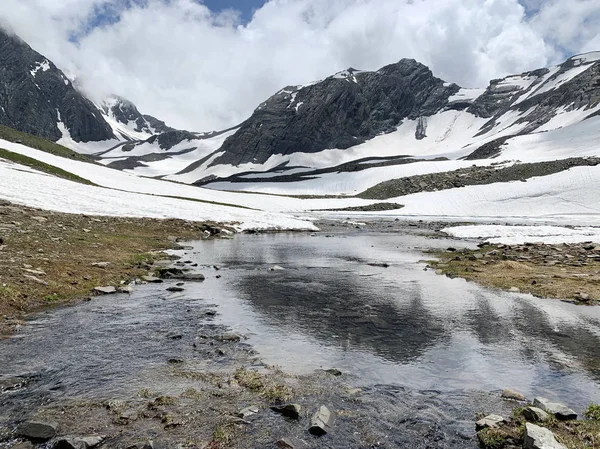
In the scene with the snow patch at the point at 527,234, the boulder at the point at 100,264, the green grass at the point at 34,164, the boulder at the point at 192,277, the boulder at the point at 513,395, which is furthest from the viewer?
the green grass at the point at 34,164

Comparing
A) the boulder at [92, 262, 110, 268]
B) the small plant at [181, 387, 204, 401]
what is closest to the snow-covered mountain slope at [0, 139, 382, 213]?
the boulder at [92, 262, 110, 268]

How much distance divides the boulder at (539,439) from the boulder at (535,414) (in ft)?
1.94

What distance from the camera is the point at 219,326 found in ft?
42.4

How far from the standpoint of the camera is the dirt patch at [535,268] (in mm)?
18406

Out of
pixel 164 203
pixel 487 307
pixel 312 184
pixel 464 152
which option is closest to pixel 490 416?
pixel 487 307

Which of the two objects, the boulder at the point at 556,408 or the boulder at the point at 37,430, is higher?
the boulder at the point at 556,408

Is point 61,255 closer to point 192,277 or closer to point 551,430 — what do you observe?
point 192,277

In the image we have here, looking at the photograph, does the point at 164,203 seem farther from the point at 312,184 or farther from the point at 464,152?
the point at 464,152

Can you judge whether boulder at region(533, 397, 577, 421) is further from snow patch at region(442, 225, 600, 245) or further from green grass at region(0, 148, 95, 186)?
green grass at region(0, 148, 95, 186)

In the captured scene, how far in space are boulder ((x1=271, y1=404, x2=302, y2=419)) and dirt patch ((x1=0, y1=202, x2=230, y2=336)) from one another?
7991 millimetres

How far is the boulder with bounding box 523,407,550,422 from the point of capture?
7426 mm

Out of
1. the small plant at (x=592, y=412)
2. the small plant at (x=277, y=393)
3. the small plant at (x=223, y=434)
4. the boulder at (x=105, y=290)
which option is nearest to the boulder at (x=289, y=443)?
the small plant at (x=223, y=434)

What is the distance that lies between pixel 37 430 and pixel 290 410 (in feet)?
13.6

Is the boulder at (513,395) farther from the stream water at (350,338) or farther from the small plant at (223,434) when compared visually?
the small plant at (223,434)
